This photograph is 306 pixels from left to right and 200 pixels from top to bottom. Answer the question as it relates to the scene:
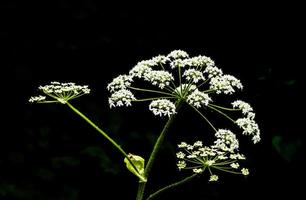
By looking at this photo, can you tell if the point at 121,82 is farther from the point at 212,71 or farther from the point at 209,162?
the point at 209,162

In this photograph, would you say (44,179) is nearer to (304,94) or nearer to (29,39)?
(29,39)

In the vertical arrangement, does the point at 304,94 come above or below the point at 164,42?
below

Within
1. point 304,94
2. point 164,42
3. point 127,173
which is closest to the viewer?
point 304,94

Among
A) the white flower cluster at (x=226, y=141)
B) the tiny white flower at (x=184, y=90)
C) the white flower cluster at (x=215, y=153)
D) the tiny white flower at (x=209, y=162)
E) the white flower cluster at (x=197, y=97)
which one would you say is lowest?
the tiny white flower at (x=209, y=162)

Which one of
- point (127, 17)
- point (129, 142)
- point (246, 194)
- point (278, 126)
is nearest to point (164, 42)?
point (127, 17)

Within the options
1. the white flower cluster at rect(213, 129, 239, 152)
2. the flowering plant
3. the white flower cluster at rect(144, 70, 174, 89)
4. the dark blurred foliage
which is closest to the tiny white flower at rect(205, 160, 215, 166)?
the flowering plant

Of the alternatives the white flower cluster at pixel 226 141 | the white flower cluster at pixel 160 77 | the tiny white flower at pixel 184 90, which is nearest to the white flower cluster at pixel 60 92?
the white flower cluster at pixel 160 77

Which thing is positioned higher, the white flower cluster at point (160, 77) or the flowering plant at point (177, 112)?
the white flower cluster at point (160, 77)

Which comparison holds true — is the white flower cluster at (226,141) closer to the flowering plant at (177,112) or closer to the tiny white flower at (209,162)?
the flowering plant at (177,112)
